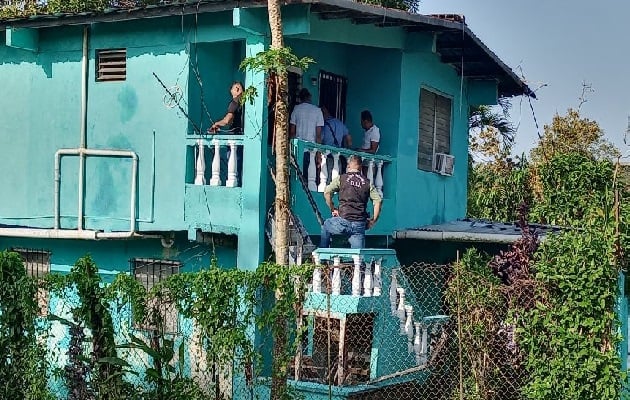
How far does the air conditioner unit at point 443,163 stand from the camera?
1414 centimetres

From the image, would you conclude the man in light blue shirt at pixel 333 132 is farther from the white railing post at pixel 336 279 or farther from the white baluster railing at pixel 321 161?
the white railing post at pixel 336 279

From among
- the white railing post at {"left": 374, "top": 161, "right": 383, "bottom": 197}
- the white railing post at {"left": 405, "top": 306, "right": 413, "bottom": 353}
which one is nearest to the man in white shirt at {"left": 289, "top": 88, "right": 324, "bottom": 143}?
the white railing post at {"left": 374, "top": 161, "right": 383, "bottom": 197}

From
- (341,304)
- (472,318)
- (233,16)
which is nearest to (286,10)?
(233,16)

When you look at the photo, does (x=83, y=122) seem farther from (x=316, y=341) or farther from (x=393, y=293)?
(x=393, y=293)

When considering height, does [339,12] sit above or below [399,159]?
above

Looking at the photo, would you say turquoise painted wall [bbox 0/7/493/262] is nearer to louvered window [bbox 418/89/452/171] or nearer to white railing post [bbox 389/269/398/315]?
louvered window [bbox 418/89/452/171]

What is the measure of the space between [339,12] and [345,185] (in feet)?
7.03

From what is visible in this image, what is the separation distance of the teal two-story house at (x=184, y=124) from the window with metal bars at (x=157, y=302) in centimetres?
5

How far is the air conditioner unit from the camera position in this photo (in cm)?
1414

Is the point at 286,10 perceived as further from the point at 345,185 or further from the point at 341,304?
the point at 341,304

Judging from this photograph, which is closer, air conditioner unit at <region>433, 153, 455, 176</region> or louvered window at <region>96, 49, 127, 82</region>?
louvered window at <region>96, 49, 127, 82</region>

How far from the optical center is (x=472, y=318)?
8.89 metres

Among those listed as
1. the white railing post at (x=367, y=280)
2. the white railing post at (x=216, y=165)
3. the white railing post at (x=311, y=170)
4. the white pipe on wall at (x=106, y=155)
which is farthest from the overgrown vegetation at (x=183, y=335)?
the white pipe on wall at (x=106, y=155)

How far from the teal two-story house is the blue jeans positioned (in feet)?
1.76
